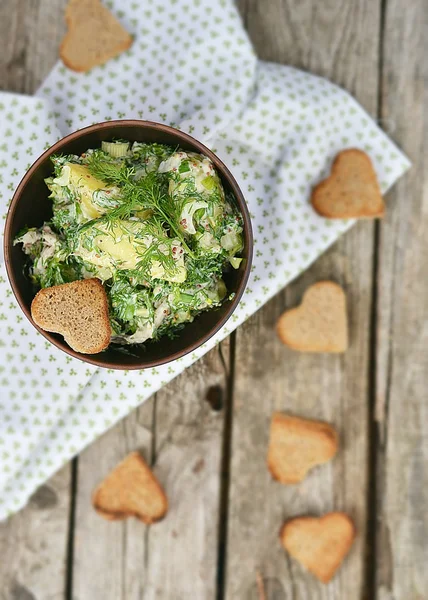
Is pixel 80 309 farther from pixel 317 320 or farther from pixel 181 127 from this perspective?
pixel 317 320

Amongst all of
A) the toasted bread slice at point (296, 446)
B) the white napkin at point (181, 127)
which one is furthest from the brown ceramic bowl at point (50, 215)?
the toasted bread slice at point (296, 446)

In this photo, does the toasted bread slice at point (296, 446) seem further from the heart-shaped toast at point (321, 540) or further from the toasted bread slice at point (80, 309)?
the toasted bread slice at point (80, 309)

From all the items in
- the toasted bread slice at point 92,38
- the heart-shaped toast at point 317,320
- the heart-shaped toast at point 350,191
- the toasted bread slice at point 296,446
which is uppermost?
the toasted bread slice at point 92,38

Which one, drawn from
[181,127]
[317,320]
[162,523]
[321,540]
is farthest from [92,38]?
[321,540]

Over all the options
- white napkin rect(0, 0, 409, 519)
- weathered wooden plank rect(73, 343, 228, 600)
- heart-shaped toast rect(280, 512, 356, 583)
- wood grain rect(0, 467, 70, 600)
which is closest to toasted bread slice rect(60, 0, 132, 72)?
white napkin rect(0, 0, 409, 519)

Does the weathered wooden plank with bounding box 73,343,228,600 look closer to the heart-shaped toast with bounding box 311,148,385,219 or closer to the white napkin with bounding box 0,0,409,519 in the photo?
the white napkin with bounding box 0,0,409,519
